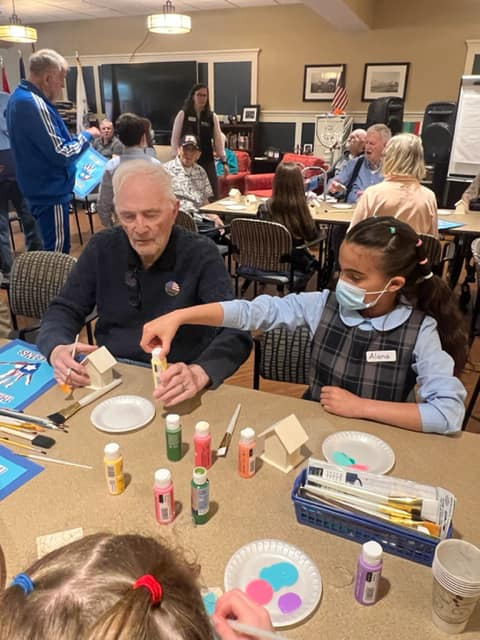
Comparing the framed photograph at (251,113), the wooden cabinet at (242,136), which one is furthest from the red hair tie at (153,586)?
the framed photograph at (251,113)

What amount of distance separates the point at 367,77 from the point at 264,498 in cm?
740

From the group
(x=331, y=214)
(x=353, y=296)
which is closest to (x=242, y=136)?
(x=331, y=214)

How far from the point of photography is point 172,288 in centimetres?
169

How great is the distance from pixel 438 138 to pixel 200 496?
22.4 feet

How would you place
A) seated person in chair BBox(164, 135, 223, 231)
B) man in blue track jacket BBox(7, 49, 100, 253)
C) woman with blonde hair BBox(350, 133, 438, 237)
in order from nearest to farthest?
woman with blonde hair BBox(350, 133, 438, 237) < man in blue track jacket BBox(7, 49, 100, 253) < seated person in chair BBox(164, 135, 223, 231)

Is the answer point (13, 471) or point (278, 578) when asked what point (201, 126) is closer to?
point (13, 471)

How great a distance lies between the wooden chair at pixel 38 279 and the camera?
2.24m

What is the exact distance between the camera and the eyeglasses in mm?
A: 1696

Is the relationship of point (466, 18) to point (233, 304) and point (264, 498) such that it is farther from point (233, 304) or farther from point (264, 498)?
point (264, 498)

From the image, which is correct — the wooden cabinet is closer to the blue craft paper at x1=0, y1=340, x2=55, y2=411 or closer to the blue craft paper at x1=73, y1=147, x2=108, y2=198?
the blue craft paper at x1=73, y1=147, x2=108, y2=198

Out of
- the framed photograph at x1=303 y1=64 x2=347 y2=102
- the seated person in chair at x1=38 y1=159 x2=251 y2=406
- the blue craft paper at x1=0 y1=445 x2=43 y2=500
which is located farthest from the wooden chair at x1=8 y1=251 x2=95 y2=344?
the framed photograph at x1=303 y1=64 x2=347 y2=102

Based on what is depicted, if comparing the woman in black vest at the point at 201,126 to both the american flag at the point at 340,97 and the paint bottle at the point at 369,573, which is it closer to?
the american flag at the point at 340,97

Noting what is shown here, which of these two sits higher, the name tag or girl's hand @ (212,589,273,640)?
the name tag

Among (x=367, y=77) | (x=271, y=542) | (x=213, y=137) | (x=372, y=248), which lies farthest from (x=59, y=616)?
(x=367, y=77)
